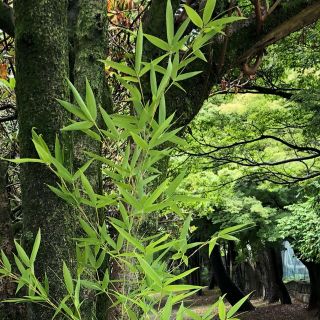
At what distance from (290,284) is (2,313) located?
21.6 meters

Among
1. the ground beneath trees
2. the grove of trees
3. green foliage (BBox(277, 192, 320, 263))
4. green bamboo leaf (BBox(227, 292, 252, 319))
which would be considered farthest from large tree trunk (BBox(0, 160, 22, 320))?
the ground beneath trees

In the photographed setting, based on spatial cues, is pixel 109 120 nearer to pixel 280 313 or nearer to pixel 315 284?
pixel 315 284

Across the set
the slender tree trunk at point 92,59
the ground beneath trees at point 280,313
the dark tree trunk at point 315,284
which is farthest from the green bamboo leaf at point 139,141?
the dark tree trunk at point 315,284

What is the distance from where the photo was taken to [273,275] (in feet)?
57.7

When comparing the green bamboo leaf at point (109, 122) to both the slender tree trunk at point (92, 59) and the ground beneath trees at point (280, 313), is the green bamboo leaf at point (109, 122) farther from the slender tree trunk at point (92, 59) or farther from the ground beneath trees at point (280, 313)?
the ground beneath trees at point (280, 313)

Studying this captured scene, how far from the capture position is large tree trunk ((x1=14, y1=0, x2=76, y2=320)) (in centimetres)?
116

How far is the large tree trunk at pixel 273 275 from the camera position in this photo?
1730cm

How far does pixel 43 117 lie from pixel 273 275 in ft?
57.4

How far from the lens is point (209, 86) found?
6.87 feet

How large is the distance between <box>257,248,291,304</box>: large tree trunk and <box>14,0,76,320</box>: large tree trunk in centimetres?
1657

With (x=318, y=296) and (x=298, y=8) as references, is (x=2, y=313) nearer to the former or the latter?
(x=298, y=8)

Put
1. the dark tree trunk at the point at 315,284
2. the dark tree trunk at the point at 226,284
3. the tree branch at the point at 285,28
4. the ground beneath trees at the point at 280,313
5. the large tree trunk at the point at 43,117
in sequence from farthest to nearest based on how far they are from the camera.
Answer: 1. the dark tree trunk at the point at 226,284
2. the ground beneath trees at the point at 280,313
3. the dark tree trunk at the point at 315,284
4. the tree branch at the point at 285,28
5. the large tree trunk at the point at 43,117

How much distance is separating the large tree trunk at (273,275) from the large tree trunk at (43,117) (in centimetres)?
1657

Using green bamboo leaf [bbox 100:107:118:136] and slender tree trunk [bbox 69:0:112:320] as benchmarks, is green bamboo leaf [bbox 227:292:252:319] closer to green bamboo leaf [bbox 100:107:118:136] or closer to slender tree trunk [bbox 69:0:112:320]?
green bamboo leaf [bbox 100:107:118:136]
